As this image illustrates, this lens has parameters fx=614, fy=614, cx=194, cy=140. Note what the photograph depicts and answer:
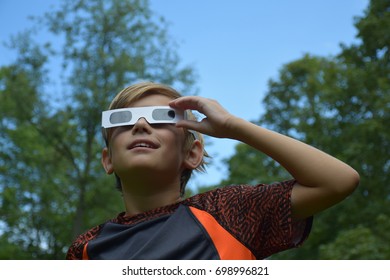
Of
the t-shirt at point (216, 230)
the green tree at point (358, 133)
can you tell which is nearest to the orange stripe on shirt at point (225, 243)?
the t-shirt at point (216, 230)

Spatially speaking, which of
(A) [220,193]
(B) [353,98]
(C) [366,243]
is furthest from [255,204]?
(B) [353,98]

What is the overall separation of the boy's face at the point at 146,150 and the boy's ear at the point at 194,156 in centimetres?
6

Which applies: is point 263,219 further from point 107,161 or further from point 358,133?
point 358,133

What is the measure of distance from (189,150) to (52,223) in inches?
839

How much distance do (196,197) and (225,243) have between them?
319 millimetres

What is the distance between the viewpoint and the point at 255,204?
8.29 feet

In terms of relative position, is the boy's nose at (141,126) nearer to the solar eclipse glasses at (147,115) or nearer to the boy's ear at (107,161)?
the solar eclipse glasses at (147,115)

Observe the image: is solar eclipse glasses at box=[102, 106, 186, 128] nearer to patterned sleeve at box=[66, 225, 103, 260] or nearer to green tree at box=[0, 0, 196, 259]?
patterned sleeve at box=[66, 225, 103, 260]

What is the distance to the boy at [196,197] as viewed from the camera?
241 centimetres

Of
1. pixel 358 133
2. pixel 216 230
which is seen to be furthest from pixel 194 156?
pixel 358 133

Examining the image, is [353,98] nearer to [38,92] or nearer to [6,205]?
[38,92]

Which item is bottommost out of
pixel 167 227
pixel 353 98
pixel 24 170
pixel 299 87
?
pixel 167 227

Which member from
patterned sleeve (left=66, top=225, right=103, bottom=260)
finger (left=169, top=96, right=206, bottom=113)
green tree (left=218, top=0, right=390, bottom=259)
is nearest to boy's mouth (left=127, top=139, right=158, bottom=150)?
finger (left=169, top=96, right=206, bottom=113)
